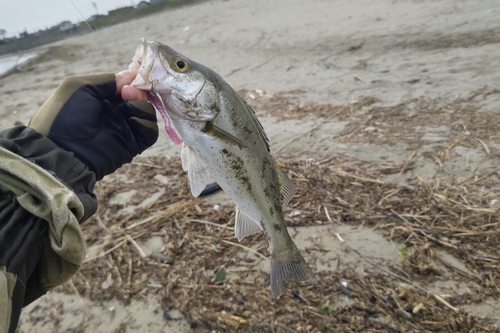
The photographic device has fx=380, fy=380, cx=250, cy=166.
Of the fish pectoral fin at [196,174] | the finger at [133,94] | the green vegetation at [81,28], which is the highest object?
the green vegetation at [81,28]

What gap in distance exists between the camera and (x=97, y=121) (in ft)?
9.28

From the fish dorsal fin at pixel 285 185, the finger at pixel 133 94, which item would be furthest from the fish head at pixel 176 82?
the fish dorsal fin at pixel 285 185

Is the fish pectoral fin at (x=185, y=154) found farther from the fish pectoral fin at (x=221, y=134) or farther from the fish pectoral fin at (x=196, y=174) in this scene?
the fish pectoral fin at (x=221, y=134)

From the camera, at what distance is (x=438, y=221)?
3.72 m

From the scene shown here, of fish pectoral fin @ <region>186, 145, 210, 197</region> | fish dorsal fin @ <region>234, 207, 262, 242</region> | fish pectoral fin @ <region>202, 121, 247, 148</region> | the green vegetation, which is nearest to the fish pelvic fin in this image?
fish dorsal fin @ <region>234, 207, 262, 242</region>

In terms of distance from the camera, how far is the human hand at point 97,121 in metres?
2.64

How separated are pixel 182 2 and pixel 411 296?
873 inches

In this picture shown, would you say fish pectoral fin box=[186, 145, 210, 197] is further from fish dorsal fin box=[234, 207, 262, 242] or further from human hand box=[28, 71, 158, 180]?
human hand box=[28, 71, 158, 180]

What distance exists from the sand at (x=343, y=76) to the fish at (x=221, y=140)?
130 centimetres

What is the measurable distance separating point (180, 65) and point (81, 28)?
22.5 meters

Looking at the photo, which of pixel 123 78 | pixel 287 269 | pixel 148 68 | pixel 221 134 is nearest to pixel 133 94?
pixel 148 68

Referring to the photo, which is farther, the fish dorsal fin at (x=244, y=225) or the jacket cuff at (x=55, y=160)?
the fish dorsal fin at (x=244, y=225)

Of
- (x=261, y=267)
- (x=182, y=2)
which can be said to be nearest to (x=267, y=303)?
(x=261, y=267)

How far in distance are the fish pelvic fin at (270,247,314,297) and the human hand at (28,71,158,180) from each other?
1400 mm
